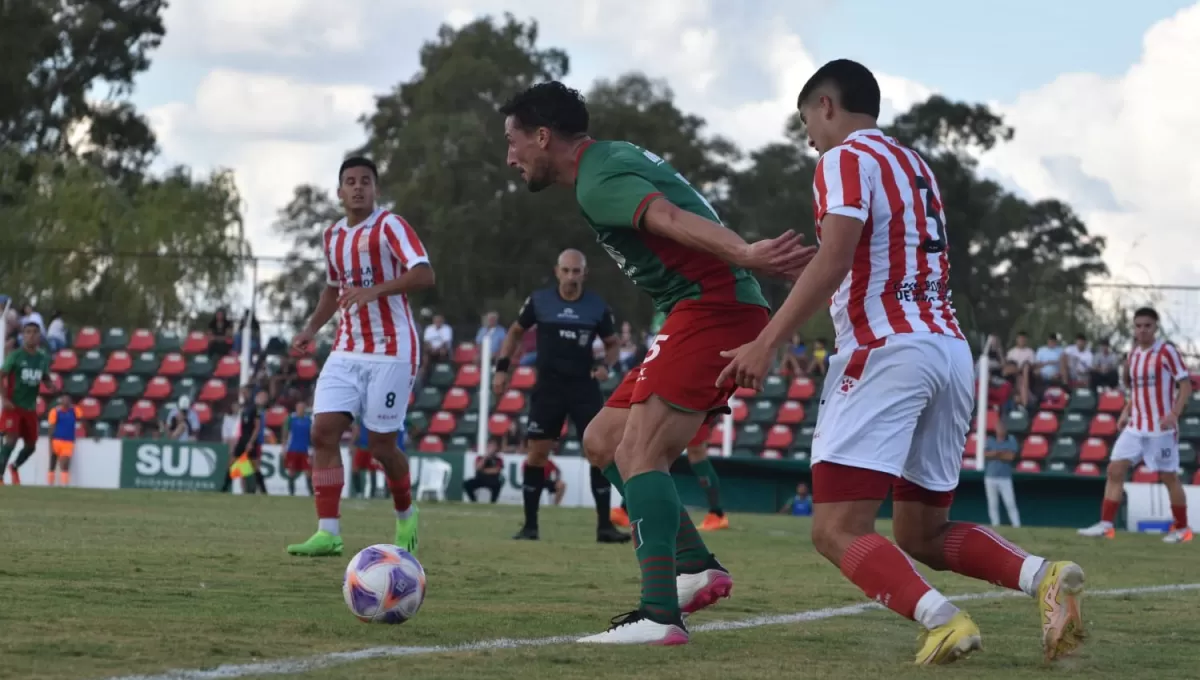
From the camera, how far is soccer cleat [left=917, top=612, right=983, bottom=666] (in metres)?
4.89

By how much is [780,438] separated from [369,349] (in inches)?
655

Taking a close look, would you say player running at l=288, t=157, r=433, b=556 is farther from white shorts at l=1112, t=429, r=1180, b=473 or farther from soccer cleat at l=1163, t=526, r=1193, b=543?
white shorts at l=1112, t=429, r=1180, b=473

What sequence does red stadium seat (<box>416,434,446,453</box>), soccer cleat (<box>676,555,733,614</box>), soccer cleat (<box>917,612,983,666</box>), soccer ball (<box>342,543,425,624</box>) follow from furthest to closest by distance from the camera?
red stadium seat (<box>416,434,446,453</box>), soccer cleat (<box>676,555,733,614</box>), soccer ball (<box>342,543,425,624</box>), soccer cleat (<box>917,612,983,666</box>)

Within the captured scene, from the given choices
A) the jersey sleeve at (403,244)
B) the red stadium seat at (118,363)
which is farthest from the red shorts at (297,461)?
the jersey sleeve at (403,244)

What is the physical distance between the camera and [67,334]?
31219mm

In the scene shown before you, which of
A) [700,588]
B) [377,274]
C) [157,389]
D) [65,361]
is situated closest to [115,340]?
[65,361]

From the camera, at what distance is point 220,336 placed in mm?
28969

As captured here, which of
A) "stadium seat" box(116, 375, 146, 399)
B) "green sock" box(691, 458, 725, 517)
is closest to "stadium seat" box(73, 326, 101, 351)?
"stadium seat" box(116, 375, 146, 399)

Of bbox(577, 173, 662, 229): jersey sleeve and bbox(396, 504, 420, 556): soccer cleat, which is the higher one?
bbox(577, 173, 662, 229): jersey sleeve

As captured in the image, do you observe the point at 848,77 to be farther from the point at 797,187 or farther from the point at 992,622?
the point at 797,187

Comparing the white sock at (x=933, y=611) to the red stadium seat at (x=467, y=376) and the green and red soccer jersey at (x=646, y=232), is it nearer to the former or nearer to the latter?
the green and red soccer jersey at (x=646, y=232)

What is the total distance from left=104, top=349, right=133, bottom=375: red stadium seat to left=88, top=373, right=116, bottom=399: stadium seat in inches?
7.3

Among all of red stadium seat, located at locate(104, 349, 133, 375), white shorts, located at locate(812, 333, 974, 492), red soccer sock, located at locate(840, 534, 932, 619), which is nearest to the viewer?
red soccer sock, located at locate(840, 534, 932, 619)

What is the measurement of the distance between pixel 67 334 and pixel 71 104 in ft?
114
